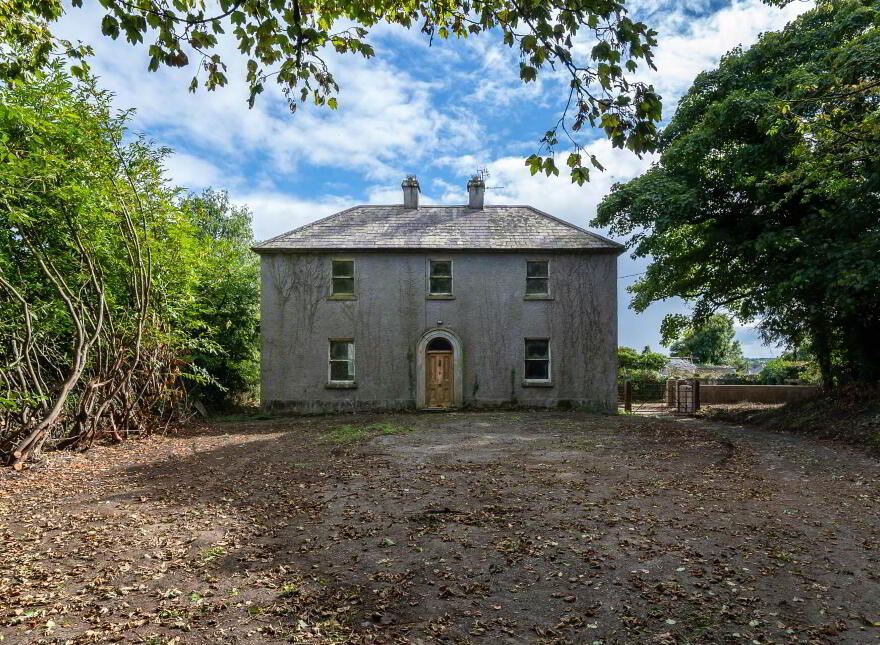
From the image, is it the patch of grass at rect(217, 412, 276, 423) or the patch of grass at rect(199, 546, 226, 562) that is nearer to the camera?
the patch of grass at rect(199, 546, 226, 562)

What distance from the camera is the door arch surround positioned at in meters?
17.7

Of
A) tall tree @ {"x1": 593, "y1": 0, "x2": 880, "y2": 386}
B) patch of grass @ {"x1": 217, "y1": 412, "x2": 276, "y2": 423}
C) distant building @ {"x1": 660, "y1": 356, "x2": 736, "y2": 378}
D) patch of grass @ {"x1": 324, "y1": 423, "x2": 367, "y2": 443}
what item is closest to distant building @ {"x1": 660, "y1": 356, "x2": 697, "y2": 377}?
distant building @ {"x1": 660, "y1": 356, "x2": 736, "y2": 378}

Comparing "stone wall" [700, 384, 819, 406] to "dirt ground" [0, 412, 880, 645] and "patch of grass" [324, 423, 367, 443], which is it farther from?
"patch of grass" [324, 423, 367, 443]

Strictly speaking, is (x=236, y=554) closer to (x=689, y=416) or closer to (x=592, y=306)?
(x=592, y=306)

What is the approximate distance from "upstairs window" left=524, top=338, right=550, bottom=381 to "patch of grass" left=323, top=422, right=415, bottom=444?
234 inches

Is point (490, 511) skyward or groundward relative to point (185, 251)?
groundward

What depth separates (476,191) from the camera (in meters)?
20.5

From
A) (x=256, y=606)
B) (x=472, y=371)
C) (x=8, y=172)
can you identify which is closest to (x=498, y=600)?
(x=256, y=606)

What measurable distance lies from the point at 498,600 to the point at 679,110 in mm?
16537

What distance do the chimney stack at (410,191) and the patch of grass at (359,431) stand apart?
385 inches

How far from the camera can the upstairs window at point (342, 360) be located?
58.6 ft

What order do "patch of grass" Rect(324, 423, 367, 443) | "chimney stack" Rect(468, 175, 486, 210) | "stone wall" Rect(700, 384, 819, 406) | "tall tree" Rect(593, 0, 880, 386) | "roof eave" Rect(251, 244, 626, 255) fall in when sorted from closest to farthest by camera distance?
"tall tree" Rect(593, 0, 880, 386) → "patch of grass" Rect(324, 423, 367, 443) → "roof eave" Rect(251, 244, 626, 255) → "chimney stack" Rect(468, 175, 486, 210) → "stone wall" Rect(700, 384, 819, 406)

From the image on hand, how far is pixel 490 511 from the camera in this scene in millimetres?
5895

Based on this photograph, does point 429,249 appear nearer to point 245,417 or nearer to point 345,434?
point 345,434
